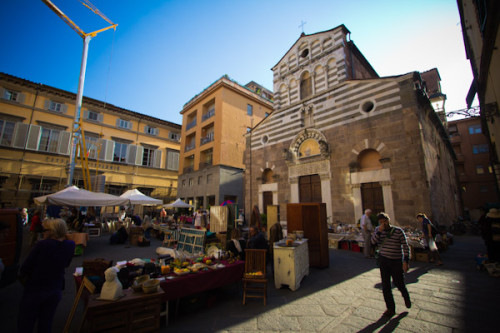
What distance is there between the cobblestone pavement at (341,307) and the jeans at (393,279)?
0.83ft

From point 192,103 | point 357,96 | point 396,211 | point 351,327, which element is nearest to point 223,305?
point 351,327

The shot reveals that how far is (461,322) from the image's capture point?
3350 mm

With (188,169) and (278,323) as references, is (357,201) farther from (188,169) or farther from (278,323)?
(188,169)

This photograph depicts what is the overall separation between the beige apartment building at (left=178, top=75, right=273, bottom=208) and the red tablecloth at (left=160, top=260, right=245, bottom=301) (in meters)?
15.5

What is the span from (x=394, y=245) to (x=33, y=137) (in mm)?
28020

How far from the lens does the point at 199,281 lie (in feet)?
13.1

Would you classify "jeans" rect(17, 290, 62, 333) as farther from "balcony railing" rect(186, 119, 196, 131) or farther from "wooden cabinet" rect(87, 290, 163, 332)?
"balcony railing" rect(186, 119, 196, 131)

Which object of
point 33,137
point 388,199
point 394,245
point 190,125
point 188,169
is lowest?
point 394,245

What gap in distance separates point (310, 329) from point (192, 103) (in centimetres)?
2593

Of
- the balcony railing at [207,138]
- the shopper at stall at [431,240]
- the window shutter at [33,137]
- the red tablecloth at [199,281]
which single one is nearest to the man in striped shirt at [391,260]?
the red tablecloth at [199,281]

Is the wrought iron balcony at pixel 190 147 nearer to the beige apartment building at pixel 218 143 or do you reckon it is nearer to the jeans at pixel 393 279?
the beige apartment building at pixel 218 143

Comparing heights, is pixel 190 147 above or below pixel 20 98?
below

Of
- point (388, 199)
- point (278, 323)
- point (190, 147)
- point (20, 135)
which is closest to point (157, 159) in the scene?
point (190, 147)

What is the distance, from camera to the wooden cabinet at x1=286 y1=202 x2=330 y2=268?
669 centimetres
